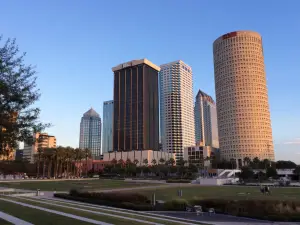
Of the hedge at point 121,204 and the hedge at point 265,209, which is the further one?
the hedge at point 121,204

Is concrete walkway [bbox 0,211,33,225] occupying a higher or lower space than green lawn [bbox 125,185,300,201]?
higher

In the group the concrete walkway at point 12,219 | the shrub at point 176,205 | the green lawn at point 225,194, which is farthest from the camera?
the green lawn at point 225,194

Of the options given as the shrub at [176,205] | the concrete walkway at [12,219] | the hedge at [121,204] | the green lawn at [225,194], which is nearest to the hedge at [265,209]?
the shrub at [176,205]

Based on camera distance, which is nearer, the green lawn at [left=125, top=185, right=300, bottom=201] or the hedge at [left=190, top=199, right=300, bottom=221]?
the hedge at [left=190, top=199, right=300, bottom=221]

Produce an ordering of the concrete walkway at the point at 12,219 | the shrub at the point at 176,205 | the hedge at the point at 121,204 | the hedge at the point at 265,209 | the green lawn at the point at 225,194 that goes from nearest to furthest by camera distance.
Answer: the concrete walkway at the point at 12,219, the hedge at the point at 265,209, the shrub at the point at 176,205, the hedge at the point at 121,204, the green lawn at the point at 225,194

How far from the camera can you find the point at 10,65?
12734 millimetres

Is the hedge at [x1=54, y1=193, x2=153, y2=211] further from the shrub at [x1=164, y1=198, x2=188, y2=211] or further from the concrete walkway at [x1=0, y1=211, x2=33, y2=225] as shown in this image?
the concrete walkway at [x1=0, y1=211, x2=33, y2=225]

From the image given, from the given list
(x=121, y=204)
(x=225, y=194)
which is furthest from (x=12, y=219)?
(x=225, y=194)

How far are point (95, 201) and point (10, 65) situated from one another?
922 inches

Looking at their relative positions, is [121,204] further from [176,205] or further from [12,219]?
[12,219]

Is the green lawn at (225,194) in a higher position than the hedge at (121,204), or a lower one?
lower

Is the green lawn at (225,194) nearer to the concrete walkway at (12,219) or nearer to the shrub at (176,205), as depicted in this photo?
the shrub at (176,205)

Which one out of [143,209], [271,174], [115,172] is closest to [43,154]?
[115,172]

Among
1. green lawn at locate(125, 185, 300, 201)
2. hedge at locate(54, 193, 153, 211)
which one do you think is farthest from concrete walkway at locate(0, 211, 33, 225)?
green lawn at locate(125, 185, 300, 201)
